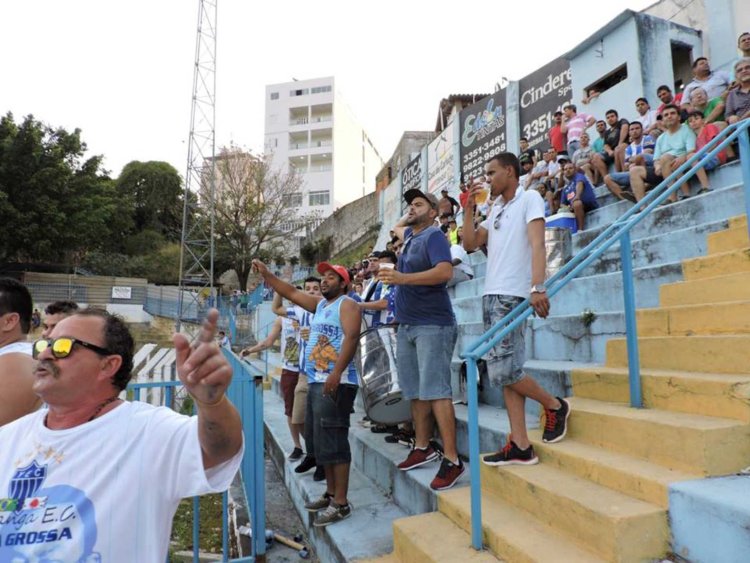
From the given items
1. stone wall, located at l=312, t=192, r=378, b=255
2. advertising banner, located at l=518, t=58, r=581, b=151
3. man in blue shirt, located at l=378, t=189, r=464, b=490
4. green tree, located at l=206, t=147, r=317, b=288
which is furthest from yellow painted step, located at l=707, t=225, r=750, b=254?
green tree, located at l=206, t=147, r=317, b=288

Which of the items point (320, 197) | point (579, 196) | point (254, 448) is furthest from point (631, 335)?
point (320, 197)

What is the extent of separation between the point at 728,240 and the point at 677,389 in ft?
5.50

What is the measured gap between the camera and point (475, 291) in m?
6.84

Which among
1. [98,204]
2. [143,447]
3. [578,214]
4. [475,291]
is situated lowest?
Result: [143,447]

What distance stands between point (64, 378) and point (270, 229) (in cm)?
2575

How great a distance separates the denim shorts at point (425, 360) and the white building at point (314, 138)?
40553mm

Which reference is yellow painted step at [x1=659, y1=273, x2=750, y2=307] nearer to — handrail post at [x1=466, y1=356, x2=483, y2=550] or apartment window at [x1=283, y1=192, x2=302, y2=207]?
handrail post at [x1=466, y1=356, x2=483, y2=550]

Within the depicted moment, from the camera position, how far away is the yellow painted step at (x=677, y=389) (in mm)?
2301

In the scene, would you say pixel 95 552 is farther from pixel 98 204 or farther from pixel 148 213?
pixel 148 213

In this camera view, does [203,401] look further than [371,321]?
No

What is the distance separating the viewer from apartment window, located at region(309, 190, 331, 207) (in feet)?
142

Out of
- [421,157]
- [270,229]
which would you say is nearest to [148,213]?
[270,229]

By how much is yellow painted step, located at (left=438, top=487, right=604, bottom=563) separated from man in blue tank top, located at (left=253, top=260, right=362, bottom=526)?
2.77 ft

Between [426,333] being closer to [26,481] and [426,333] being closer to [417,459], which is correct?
[417,459]
